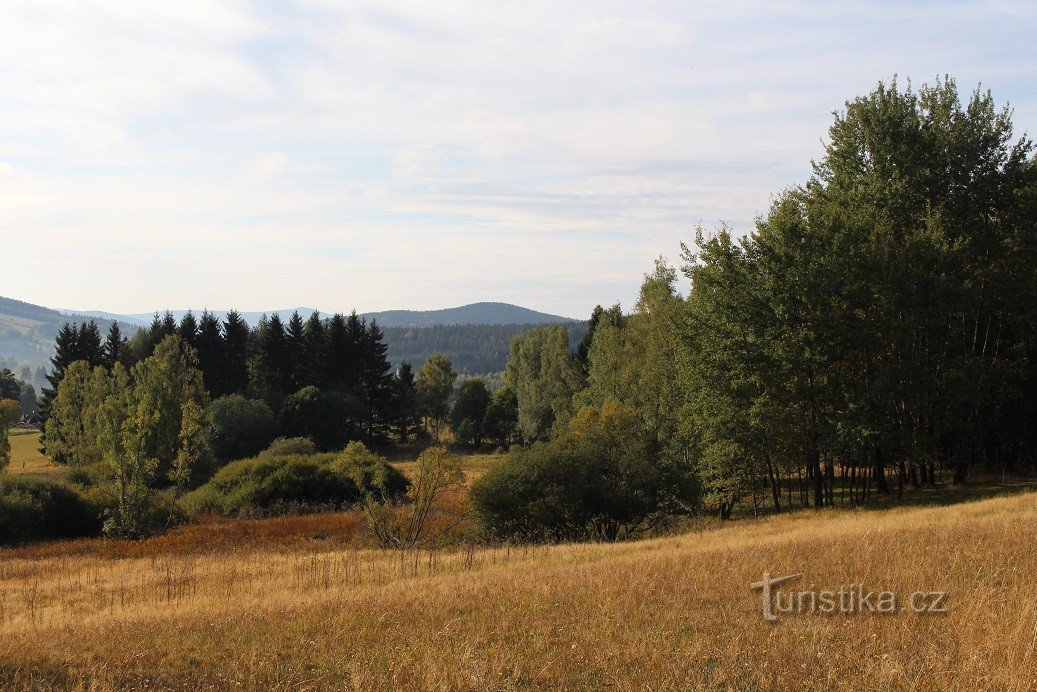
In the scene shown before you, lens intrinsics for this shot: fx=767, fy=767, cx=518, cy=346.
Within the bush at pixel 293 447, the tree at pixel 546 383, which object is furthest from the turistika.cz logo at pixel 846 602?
the tree at pixel 546 383

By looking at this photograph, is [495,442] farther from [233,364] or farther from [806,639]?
[806,639]

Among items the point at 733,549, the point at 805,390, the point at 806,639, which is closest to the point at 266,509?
the point at 805,390

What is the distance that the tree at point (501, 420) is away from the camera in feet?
300

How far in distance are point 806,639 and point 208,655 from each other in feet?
23.1

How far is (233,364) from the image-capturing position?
78312 mm

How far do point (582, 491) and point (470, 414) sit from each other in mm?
62812

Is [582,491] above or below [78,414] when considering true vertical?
below

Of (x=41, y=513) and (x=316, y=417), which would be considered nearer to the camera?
(x=41, y=513)

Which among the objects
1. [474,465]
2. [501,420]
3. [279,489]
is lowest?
[474,465]

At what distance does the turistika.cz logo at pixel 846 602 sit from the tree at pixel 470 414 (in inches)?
3178

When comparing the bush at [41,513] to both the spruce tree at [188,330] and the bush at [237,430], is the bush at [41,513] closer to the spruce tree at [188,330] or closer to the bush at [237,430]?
the bush at [237,430]

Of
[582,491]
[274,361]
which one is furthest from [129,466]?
[274,361]

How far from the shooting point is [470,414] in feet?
301

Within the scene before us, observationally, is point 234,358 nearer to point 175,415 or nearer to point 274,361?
point 274,361
